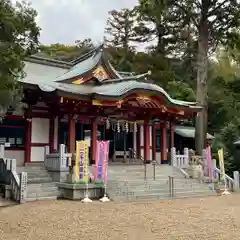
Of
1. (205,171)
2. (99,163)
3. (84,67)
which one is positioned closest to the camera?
(99,163)

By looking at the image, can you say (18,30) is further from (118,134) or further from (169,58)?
(169,58)

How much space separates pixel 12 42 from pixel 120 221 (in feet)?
16.0

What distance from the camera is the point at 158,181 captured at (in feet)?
50.6

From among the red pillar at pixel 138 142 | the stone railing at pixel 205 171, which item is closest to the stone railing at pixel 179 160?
the stone railing at pixel 205 171

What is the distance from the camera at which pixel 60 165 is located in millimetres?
A: 14453

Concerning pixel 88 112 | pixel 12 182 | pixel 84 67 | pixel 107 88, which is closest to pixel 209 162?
pixel 107 88

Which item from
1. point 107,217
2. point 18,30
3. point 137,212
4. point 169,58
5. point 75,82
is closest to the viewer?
point 18,30

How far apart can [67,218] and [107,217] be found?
99cm

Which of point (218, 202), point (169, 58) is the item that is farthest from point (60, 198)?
point (169, 58)

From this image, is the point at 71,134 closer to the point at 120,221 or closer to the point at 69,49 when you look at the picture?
the point at 120,221

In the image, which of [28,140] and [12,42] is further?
[28,140]

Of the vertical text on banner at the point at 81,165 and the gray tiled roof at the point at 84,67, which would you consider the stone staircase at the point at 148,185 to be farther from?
the gray tiled roof at the point at 84,67

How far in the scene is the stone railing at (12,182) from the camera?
12219mm

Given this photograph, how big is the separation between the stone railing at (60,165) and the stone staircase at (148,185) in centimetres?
174
